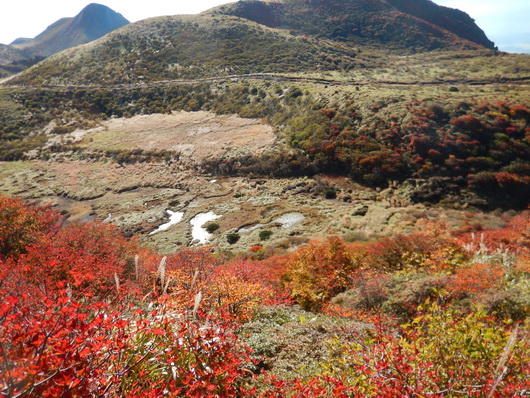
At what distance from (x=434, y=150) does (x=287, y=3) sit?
10518 cm

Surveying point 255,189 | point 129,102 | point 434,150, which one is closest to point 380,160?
point 434,150

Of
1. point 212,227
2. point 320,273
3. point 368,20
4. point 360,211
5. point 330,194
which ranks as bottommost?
point 212,227

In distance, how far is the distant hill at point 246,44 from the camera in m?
77.2

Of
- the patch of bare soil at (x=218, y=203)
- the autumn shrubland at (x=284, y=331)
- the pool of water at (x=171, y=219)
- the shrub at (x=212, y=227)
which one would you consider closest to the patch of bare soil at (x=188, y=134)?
the patch of bare soil at (x=218, y=203)

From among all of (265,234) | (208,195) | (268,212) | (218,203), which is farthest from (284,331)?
(208,195)

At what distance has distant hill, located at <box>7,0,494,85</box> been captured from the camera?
253 feet

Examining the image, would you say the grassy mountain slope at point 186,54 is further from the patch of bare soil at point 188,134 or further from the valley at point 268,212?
the patch of bare soil at point 188,134

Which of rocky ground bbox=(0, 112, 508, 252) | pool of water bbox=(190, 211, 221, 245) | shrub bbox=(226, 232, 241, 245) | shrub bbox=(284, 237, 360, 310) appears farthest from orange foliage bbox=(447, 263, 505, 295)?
pool of water bbox=(190, 211, 221, 245)

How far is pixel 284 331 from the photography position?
753 centimetres

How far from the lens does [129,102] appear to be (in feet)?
234

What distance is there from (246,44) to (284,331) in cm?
9024

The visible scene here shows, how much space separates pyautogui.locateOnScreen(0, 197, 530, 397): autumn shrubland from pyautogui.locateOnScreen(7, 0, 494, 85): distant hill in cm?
6713

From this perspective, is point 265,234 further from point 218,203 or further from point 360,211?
point 218,203

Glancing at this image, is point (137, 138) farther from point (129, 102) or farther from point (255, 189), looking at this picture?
point (255, 189)
